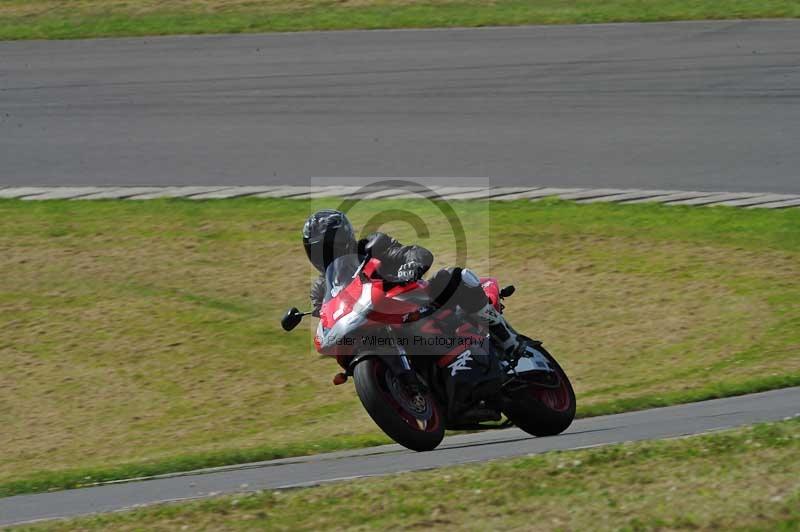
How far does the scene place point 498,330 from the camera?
855cm

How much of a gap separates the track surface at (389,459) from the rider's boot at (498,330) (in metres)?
0.62

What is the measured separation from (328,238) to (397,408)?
1.21m

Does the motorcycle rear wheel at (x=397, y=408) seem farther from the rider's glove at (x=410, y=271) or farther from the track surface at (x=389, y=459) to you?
the rider's glove at (x=410, y=271)

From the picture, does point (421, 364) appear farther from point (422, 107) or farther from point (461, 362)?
point (422, 107)

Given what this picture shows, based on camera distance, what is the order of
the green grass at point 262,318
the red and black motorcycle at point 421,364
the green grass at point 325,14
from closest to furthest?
the red and black motorcycle at point 421,364, the green grass at point 262,318, the green grass at point 325,14

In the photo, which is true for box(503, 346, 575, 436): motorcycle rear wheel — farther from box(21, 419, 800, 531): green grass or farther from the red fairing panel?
box(21, 419, 800, 531): green grass

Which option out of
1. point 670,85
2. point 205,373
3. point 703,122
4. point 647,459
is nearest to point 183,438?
point 205,373

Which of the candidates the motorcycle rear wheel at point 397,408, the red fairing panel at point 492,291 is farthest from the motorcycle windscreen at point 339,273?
the red fairing panel at point 492,291

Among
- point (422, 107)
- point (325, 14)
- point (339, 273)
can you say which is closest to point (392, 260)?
point (339, 273)

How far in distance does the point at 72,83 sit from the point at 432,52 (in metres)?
5.51

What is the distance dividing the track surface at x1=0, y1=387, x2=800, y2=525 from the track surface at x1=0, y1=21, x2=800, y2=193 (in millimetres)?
6452

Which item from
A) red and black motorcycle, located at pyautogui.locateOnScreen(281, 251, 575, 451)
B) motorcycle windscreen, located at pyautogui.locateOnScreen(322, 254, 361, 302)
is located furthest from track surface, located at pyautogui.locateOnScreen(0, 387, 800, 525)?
motorcycle windscreen, located at pyautogui.locateOnScreen(322, 254, 361, 302)

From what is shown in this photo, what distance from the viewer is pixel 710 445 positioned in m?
7.23

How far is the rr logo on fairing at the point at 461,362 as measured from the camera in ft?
26.3
